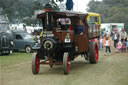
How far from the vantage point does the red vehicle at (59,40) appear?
36.8ft

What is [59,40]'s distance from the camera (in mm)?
11602

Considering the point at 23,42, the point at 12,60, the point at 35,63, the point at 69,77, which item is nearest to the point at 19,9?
the point at 23,42

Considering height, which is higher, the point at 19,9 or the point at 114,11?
the point at 19,9

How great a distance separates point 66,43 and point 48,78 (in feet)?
6.44

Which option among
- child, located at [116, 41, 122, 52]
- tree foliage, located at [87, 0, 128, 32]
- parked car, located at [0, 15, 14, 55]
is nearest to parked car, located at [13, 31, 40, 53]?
parked car, located at [0, 15, 14, 55]

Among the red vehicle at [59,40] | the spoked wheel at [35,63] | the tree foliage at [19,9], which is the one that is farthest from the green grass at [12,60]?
the tree foliage at [19,9]

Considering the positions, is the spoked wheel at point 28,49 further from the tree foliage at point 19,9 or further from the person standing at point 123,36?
the tree foliage at point 19,9

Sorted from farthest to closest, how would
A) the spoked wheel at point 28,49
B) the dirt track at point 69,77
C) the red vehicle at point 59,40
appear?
the spoked wheel at point 28,49 < the red vehicle at point 59,40 < the dirt track at point 69,77

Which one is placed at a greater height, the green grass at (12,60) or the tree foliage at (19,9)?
the tree foliage at (19,9)

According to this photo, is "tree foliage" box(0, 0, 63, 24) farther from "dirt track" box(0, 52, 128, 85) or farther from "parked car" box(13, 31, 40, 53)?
"dirt track" box(0, 52, 128, 85)

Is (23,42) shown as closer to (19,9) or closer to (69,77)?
(69,77)

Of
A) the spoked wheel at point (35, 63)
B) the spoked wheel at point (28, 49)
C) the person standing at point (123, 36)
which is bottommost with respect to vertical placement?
the spoked wheel at point (28, 49)

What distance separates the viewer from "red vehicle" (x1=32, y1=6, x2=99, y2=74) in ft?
36.8

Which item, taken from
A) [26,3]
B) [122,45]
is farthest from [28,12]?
[122,45]
